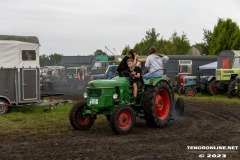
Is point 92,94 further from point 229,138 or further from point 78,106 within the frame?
point 229,138

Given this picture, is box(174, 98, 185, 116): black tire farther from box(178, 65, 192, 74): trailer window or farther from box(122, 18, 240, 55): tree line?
box(122, 18, 240, 55): tree line

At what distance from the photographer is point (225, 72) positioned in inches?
917

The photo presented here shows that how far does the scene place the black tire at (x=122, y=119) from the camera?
30.8 ft

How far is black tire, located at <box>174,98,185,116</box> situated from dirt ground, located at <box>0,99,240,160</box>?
885mm

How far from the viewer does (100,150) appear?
7.70 meters

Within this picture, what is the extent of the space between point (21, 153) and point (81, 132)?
265 centimetres

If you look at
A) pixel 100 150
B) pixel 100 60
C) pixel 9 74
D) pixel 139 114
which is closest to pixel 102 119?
pixel 139 114

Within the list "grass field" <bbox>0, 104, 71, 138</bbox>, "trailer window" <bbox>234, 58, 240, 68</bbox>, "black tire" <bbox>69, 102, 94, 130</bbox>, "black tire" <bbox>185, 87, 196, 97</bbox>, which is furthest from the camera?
"black tire" <bbox>185, 87, 196, 97</bbox>

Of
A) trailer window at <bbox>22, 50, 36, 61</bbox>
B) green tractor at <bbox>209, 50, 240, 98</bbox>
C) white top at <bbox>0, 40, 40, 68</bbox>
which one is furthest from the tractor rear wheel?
trailer window at <bbox>22, 50, 36, 61</bbox>

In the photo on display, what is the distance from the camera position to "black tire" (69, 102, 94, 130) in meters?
10.2

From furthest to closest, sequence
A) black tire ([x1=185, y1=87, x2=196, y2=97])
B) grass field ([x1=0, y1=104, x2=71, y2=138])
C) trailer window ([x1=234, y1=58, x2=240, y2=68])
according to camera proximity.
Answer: black tire ([x1=185, y1=87, x2=196, y2=97]), trailer window ([x1=234, y1=58, x2=240, y2=68]), grass field ([x1=0, y1=104, x2=71, y2=138])

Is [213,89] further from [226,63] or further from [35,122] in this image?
[35,122]

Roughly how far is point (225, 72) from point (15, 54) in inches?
514

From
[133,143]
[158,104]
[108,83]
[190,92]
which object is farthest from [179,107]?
[190,92]
